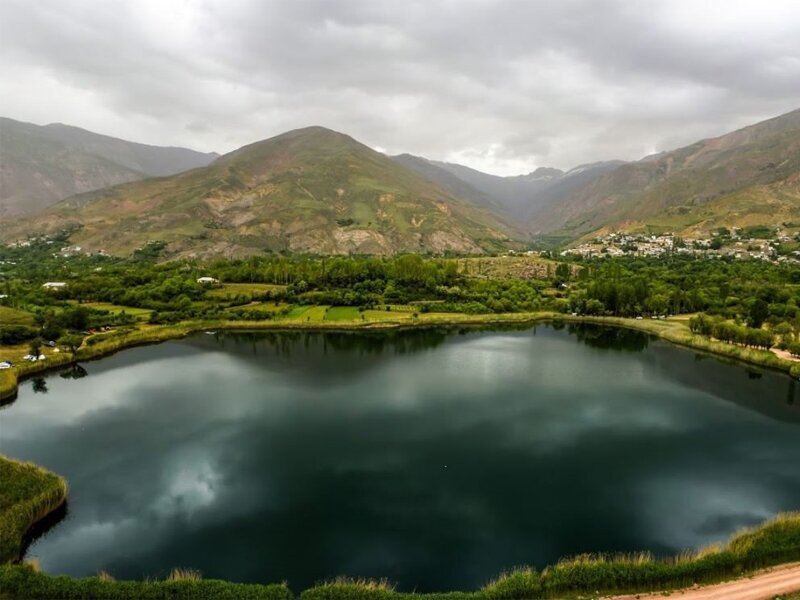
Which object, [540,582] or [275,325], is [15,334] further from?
[540,582]

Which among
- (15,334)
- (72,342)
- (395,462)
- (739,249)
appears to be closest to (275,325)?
(72,342)

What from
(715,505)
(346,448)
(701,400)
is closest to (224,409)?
(346,448)

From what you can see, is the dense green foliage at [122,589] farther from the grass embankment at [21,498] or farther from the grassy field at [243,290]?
the grassy field at [243,290]

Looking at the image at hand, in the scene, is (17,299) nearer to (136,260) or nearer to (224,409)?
(224,409)

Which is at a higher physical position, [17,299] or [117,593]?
[17,299]

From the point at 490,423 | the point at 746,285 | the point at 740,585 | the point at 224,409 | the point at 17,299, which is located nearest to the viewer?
the point at 740,585

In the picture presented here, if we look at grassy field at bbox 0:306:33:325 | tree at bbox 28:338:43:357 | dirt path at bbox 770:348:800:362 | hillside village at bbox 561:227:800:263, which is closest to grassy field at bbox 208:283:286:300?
grassy field at bbox 0:306:33:325

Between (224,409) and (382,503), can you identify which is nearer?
(382,503)
